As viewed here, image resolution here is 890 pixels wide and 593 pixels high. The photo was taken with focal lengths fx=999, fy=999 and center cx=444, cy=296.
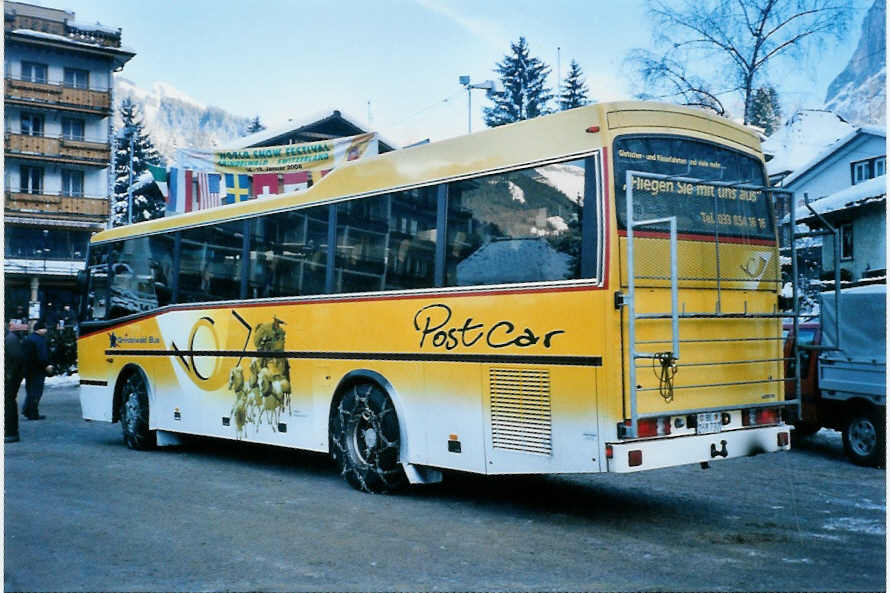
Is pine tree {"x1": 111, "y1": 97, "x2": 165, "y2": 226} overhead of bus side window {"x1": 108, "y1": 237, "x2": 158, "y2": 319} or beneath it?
overhead

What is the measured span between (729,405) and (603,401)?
1444mm

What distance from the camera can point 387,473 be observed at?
973 cm

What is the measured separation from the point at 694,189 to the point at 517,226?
153 cm

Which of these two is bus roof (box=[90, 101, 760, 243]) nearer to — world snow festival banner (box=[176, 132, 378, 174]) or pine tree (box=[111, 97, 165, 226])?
world snow festival banner (box=[176, 132, 378, 174])

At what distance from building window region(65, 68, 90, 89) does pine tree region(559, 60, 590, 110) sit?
29.1 metres

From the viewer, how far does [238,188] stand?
26.0 meters

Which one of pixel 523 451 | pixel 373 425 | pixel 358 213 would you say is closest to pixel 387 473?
pixel 373 425

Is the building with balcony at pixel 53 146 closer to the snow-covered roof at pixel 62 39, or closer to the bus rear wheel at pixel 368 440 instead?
the snow-covered roof at pixel 62 39

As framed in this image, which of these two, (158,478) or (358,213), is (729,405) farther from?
(158,478)

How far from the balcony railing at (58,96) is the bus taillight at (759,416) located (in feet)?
165

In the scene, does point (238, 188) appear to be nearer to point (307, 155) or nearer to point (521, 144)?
point (307, 155)

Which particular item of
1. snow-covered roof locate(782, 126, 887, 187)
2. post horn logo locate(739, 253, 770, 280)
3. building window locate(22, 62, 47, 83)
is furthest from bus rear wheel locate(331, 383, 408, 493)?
building window locate(22, 62, 47, 83)

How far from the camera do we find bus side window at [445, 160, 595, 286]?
7.98 meters

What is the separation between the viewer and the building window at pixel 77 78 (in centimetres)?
5519
